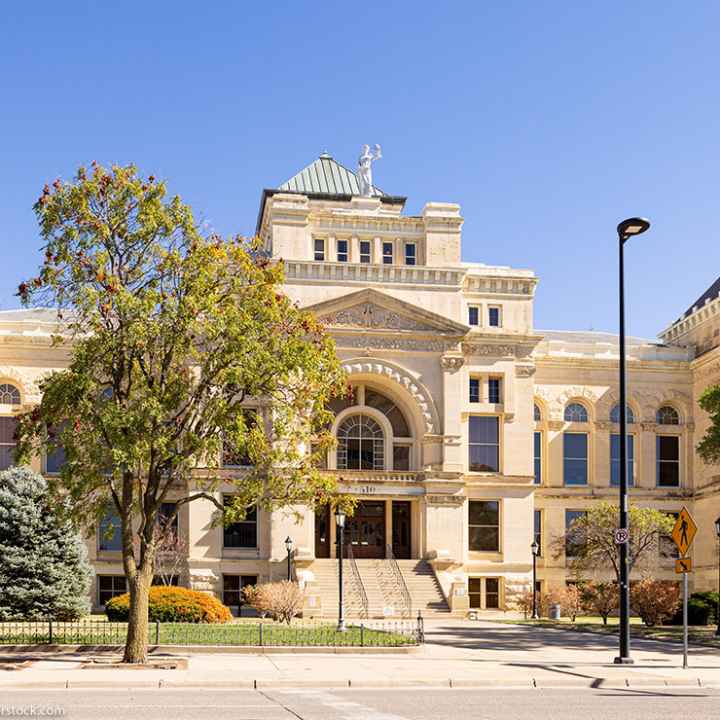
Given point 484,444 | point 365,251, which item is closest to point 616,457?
point 484,444

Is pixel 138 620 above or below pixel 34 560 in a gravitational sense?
below

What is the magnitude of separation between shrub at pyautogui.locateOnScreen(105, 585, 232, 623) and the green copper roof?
31578mm

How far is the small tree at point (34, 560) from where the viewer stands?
147 ft

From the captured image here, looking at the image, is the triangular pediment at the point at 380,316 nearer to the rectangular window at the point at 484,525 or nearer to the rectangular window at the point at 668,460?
the rectangular window at the point at 484,525

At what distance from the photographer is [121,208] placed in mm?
29031

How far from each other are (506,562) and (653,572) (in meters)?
9.98

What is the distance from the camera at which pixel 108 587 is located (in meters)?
60.4

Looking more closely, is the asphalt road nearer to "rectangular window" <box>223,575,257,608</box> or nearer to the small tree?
the small tree

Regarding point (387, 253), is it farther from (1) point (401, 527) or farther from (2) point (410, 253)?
(1) point (401, 527)

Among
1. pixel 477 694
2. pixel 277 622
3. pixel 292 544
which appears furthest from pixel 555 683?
pixel 292 544

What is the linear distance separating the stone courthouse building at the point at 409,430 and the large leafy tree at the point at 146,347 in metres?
26.8

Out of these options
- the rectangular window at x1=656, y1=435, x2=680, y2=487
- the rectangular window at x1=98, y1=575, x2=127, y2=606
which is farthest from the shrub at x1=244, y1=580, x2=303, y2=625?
the rectangular window at x1=656, y1=435, x2=680, y2=487

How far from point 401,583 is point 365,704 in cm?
3557

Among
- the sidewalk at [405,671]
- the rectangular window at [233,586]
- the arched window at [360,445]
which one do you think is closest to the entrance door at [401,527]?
the arched window at [360,445]
